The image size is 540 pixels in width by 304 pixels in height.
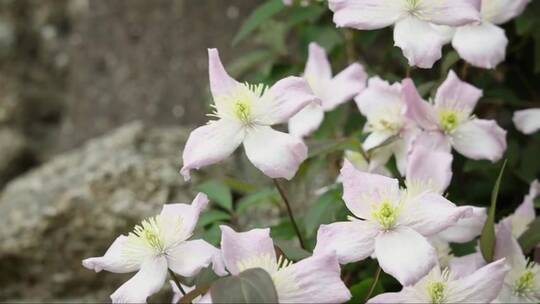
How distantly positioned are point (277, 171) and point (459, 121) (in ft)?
1.08

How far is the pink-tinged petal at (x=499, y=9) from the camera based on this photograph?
1.12 m

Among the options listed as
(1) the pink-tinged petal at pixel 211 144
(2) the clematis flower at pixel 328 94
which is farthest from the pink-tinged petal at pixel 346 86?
(1) the pink-tinged petal at pixel 211 144

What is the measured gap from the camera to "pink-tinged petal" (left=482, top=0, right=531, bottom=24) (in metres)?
1.12

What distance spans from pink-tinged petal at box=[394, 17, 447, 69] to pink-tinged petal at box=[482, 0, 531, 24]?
0.20m

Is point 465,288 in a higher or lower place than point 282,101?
lower

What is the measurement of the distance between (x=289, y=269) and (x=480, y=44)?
0.46 metres

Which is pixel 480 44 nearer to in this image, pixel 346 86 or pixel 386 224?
pixel 346 86

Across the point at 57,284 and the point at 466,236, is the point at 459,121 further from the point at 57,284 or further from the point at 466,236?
the point at 57,284

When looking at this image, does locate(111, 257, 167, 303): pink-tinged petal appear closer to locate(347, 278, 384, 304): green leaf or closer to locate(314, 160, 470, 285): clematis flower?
locate(314, 160, 470, 285): clematis flower

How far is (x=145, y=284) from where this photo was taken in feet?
2.70

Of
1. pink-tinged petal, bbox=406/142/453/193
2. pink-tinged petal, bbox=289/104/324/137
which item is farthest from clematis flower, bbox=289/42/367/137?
pink-tinged petal, bbox=406/142/453/193

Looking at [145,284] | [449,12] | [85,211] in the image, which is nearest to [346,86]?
[449,12]

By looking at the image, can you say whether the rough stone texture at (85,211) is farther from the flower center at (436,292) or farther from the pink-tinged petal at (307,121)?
the flower center at (436,292)

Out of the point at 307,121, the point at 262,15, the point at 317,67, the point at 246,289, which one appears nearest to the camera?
the point at 246,289
